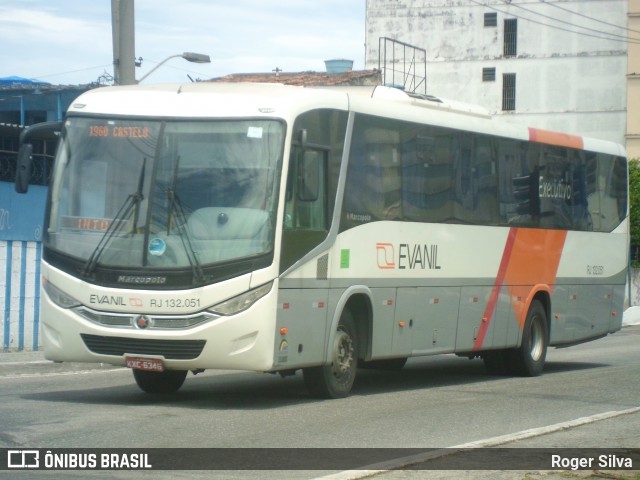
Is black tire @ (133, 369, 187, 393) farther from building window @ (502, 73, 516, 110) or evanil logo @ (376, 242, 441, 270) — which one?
building window @ (502, 73, 516, 110)

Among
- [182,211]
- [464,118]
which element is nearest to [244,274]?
[182,211]

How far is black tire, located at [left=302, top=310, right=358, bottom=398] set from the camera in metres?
13.3

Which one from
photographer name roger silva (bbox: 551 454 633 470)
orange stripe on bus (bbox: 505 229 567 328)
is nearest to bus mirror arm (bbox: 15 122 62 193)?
photographer name roger silva (bbox: 551 454 633 470)

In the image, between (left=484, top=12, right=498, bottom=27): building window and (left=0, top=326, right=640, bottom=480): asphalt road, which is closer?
(left=0, top=326, right=640, bottom=480): asphalt road

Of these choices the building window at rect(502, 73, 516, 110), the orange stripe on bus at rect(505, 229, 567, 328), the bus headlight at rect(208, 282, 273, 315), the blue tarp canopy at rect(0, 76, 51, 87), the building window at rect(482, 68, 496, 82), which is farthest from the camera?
the building window at rect(482, 68, 496, 82)

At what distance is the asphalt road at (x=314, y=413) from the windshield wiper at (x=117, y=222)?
1.41 meters

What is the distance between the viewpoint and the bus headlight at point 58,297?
487 inches

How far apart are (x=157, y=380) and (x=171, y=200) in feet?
8.47

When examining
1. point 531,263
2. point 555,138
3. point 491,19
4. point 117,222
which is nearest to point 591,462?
point 117,222

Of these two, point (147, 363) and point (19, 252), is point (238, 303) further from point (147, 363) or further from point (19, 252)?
point (19, 252)

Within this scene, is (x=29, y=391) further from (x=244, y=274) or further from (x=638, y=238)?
(x=638, y=238)

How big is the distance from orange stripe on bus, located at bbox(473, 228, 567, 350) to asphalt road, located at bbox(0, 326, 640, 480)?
1018mm

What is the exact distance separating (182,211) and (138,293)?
900 millimetres

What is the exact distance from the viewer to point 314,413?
12.2 meters
